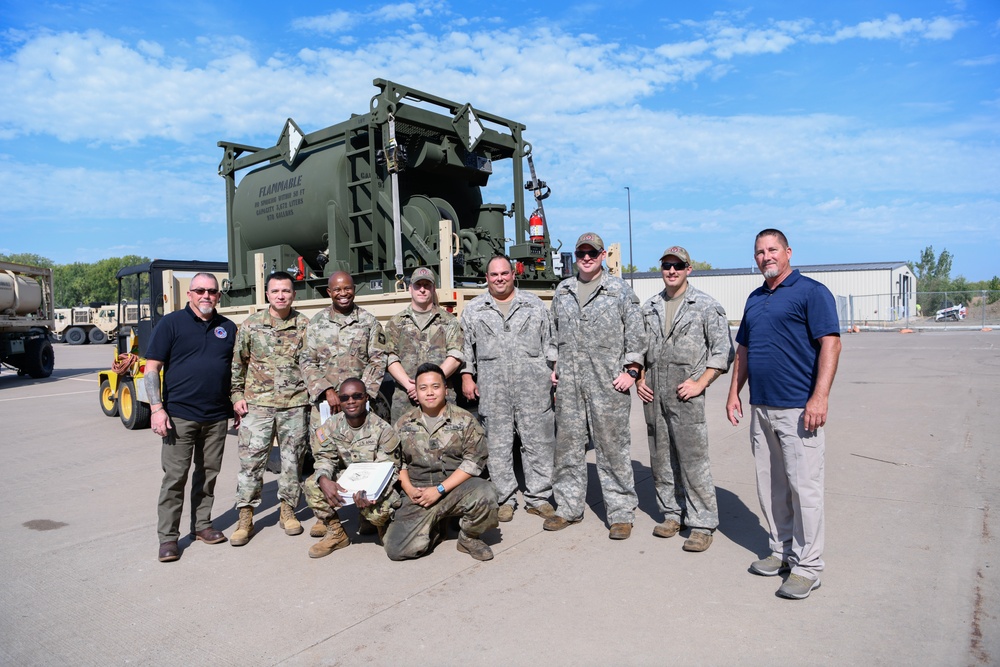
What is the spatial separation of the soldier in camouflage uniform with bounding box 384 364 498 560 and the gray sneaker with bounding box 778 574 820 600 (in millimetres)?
1630

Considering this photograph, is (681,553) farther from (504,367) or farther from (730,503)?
(504,367)

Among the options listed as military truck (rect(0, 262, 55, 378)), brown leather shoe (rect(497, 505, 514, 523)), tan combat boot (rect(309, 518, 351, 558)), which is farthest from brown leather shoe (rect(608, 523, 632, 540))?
military truck (rect(0, 262, 55, 378))

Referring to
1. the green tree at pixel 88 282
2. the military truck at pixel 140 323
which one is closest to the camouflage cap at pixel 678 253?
the military truck at pixel 140 323

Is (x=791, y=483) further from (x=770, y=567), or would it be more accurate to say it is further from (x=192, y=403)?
(x=192, y=403)

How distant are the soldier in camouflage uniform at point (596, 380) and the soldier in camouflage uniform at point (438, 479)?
630 mm

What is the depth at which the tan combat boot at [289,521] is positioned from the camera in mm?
4633

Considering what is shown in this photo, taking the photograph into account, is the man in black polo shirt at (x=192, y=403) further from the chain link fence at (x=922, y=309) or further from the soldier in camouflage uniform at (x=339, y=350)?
the chain link fence at (x=922, y=309)

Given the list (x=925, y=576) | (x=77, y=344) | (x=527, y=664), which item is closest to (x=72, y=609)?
(x=527, y=664)

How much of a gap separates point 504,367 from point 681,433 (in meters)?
1.28

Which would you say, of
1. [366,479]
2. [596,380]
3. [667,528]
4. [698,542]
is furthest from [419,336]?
[698,542]

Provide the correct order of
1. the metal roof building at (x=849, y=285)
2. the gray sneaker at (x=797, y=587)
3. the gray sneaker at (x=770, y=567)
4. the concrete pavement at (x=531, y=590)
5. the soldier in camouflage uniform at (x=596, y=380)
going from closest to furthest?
the concrete pavement at (x=531, y=590)
the gray sneaker at (x=797, y=587)
the gray sneaker at (x=770, y=567)
the soldier in camouflage uniform at (x=596, y=380)
the metal roof building at (x=849, y=285)

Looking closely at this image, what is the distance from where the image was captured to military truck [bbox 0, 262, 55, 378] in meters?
17.3

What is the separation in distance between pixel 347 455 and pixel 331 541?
1.78ft

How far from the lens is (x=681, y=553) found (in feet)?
13.4
